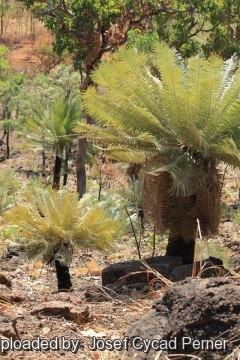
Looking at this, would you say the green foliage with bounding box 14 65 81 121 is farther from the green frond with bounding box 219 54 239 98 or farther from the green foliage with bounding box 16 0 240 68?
the green frond with bounding box 219 54 239 98

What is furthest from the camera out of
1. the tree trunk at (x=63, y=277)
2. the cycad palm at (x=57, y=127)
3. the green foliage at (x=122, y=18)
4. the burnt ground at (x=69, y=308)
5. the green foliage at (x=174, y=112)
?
the cycad palm at (x=57, y=127)

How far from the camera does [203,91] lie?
287 inches

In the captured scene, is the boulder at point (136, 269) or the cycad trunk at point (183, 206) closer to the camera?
the boulder at point (136, 269)

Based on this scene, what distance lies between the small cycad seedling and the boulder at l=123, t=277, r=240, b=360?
3467mm

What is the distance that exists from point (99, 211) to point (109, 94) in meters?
1.53

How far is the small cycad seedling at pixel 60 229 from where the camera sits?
22.8ft

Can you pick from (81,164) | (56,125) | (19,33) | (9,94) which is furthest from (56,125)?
(19,33)

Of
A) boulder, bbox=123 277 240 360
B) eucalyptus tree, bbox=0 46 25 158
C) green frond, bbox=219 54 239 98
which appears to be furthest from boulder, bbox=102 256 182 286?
eucalyptus tree, bbox=0 46 25 158

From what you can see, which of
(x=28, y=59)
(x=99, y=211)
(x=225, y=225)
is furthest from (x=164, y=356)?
(x=28, y=59)

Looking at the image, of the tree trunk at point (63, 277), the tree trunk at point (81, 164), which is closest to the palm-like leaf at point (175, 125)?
the tree trunk at point (63, 277)

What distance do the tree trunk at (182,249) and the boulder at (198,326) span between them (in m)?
4.45

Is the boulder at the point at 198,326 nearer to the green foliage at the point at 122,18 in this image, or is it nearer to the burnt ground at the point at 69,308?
the burnt ground at the point at 69,308

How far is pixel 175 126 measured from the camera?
746 cm

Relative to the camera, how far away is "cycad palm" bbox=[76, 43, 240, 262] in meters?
7.30
